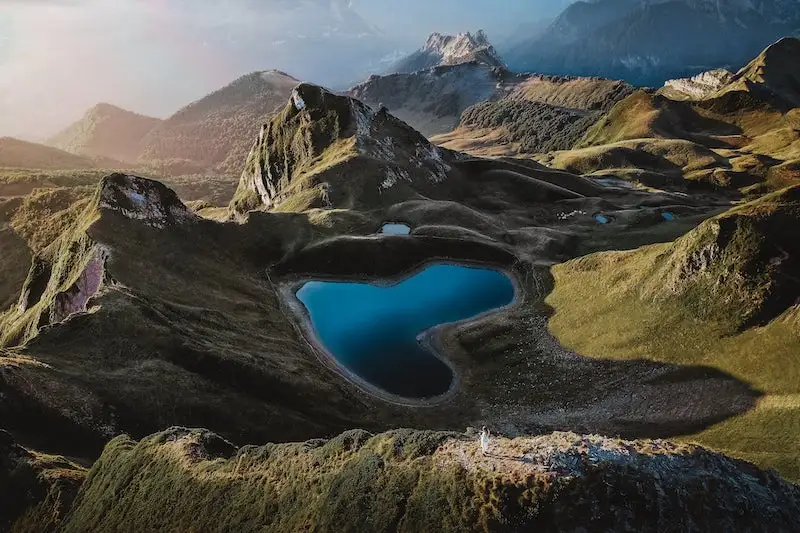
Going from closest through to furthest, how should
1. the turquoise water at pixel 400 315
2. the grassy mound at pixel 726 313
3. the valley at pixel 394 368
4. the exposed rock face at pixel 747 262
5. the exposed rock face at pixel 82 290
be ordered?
the valley at pixel 394 368 < the grassy mound at pixel 726 313 < the exposed rock face at pixel 747 262 < the turquoise water at pixel 400 315 < the exposed rock face at pixel 82 290

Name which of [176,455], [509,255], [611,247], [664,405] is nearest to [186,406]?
[176,455]

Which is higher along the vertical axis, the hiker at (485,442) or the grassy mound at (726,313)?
the hiker at (485,442)

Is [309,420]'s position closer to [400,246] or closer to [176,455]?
[176,455]

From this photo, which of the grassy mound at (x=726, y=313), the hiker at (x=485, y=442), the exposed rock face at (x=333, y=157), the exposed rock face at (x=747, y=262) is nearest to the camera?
the hiker at (x=485, y=442)

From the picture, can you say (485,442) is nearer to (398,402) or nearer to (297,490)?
(297,490)

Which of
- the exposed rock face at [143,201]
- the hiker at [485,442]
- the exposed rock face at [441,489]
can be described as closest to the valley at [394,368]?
the exposed rock face at [441,489]

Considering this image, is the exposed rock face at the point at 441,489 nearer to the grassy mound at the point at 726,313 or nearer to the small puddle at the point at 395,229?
the grassy mound at the point at 726,313
